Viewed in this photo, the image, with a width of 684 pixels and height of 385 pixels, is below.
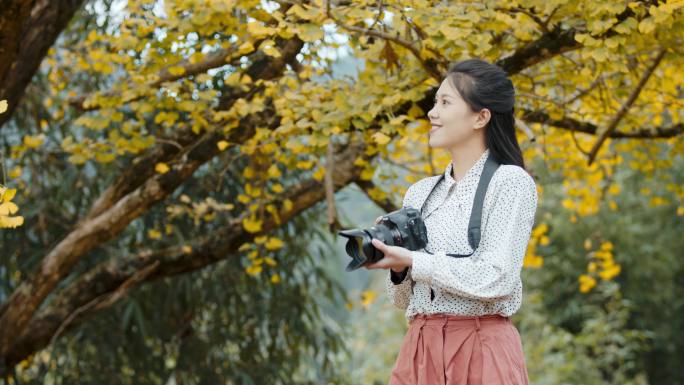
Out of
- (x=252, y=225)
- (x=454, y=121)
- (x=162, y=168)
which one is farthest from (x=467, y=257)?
(x=252, y=225)

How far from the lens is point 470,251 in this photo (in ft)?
6.15

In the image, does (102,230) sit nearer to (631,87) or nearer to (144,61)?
(144,61)

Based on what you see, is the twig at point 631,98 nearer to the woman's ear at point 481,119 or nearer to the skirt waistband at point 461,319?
the woman's ear at point 481,119

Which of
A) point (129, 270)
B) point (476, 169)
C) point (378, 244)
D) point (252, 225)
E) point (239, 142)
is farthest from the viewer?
point (129, 270)

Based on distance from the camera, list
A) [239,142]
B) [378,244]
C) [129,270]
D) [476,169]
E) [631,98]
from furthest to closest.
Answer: [129,270] → [239,142] → [631,98] → [476,169] → [378,244]

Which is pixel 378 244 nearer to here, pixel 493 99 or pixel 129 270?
pixel 493 99

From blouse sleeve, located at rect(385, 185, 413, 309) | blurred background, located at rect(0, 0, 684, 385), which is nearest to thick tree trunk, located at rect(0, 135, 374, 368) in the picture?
blurred background, located at rect(0, 0, 684, 385)

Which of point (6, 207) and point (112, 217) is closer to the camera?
point (6, 207)

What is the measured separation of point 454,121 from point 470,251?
11.0 inches

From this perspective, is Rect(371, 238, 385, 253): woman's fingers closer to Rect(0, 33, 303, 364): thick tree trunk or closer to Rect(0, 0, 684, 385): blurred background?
Rect(0, 0, 684, 385): blurred background

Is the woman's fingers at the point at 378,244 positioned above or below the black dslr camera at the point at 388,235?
above

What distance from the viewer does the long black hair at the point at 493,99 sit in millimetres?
1986

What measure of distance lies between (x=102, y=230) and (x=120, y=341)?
143cm

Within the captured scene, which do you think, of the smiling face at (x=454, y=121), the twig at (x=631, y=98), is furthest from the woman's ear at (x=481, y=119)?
the twig at (x=631, y=98)
